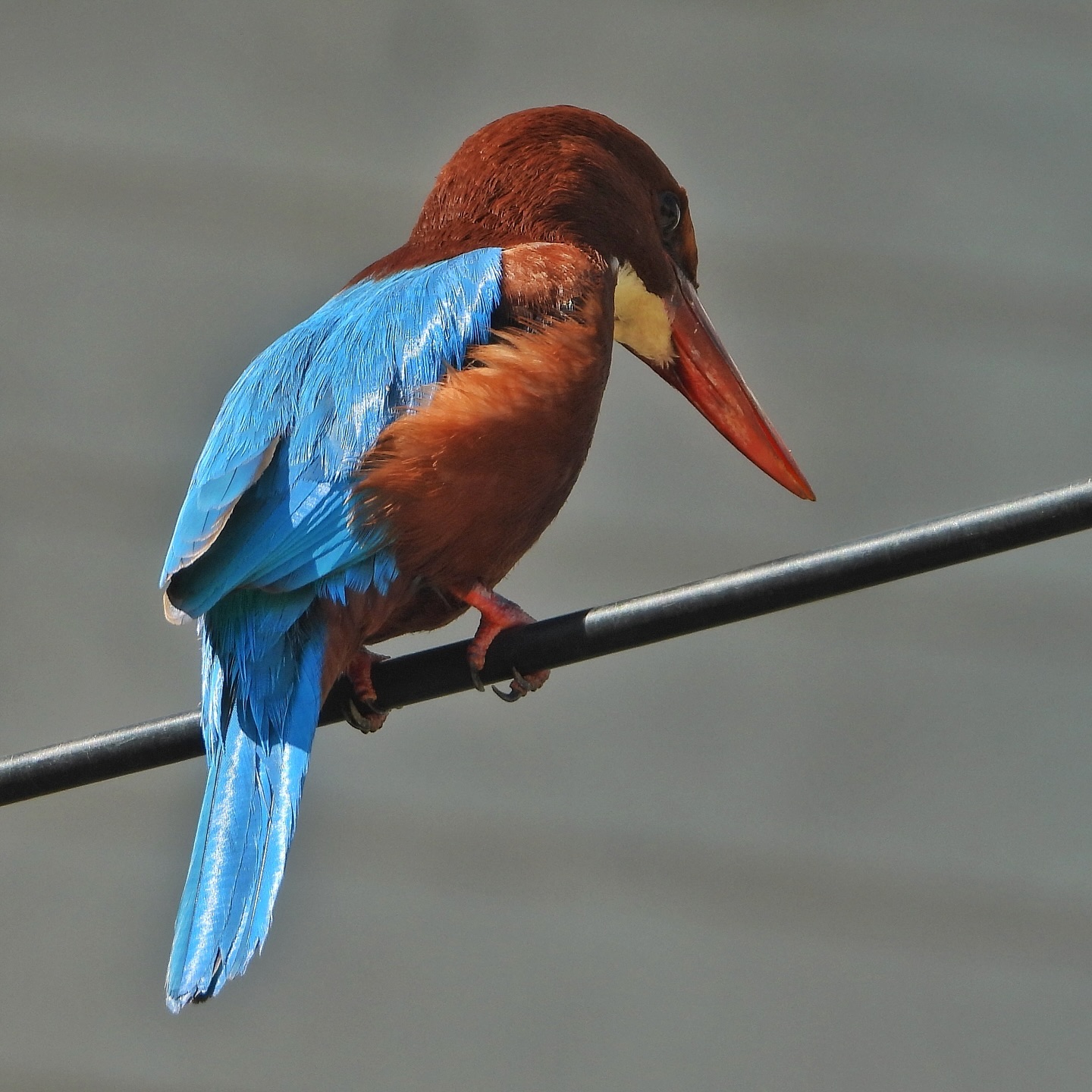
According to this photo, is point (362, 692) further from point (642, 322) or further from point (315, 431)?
point (642, 322)

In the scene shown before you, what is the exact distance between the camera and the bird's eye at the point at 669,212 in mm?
1929

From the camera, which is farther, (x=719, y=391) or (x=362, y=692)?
(x=719, y=391)

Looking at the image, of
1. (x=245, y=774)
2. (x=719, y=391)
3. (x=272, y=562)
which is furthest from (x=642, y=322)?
(x=245, y=774)

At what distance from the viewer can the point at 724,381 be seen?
75.6 inches

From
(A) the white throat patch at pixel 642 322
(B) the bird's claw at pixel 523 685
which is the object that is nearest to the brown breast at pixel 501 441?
(B) the bird's claw at pixel 523 685

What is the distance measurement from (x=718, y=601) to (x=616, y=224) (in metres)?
0.88

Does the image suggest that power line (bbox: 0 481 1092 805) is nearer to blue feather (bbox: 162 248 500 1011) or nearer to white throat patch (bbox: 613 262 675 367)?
blue feather (bbox: 162 248 500 1011)

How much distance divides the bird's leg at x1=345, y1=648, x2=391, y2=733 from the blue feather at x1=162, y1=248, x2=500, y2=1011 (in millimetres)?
132

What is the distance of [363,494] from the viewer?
4.58 ft

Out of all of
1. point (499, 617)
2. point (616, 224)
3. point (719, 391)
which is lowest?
point (499, 617)

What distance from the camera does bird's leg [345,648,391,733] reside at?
1.51 meters

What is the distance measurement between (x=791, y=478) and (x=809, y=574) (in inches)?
35.3

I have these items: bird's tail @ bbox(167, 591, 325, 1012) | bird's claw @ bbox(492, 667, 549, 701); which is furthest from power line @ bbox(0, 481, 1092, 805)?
bird's claw @ bbox(492, 667, 549, 701)

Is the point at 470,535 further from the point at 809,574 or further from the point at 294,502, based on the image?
the point at 809,574
